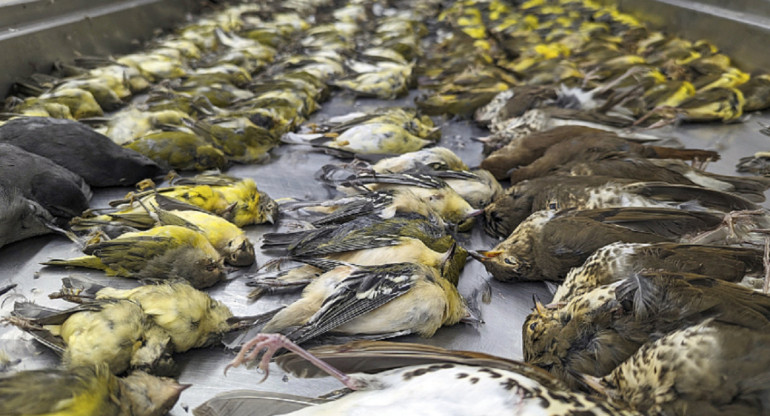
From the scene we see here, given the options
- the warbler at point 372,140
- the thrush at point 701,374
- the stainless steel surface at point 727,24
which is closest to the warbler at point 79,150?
the warbler at point 372,140

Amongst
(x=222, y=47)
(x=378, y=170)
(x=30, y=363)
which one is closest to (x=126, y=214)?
(x=30, y=363)

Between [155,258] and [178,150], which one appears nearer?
[155,258]

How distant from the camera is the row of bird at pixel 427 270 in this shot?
136cm

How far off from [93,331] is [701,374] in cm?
176

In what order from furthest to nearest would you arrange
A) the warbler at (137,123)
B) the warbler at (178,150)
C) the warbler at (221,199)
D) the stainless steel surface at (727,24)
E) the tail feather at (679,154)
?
the stainless steel surface at (727,24) < the warbler at (137,123) < the warbler at (178,150) < the tail feather at (679,154) < the warbler at (221,199)

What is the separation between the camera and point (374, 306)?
6.15 feet

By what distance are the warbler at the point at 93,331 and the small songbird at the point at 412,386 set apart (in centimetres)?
35

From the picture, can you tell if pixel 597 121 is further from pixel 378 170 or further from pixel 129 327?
pixel 129 327

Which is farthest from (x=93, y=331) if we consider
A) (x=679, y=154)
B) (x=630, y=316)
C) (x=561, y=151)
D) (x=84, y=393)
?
(x=679, y=154)

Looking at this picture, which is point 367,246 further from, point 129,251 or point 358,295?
point 129,251

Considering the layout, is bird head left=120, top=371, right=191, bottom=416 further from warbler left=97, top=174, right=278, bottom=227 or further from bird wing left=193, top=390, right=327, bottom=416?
warbler left=97, top=174, right=278, bottom=227

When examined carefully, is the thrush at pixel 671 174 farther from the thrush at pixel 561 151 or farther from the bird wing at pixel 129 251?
the bird wing at pixel 129 251

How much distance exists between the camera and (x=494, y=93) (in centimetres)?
457

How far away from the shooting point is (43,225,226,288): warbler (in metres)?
2.14
